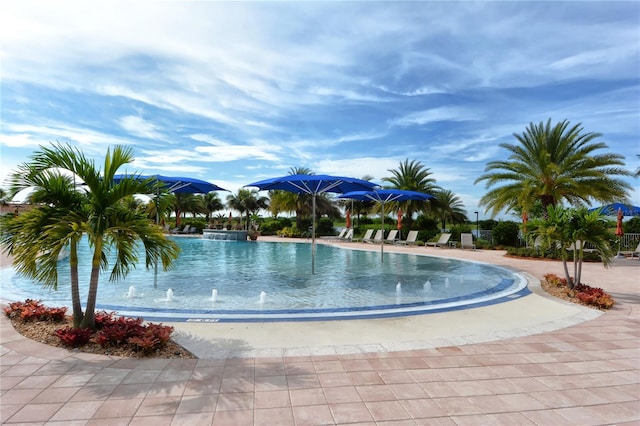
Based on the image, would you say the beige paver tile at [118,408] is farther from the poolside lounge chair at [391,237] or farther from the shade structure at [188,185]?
the poolside lounge chair at [391,237]

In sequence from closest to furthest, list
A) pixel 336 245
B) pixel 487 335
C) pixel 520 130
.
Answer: pixel 487 335 → pixel 520 130 → pixel 336 245

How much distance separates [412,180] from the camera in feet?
92.2

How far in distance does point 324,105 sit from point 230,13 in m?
8.47

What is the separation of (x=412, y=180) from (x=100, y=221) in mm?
25804

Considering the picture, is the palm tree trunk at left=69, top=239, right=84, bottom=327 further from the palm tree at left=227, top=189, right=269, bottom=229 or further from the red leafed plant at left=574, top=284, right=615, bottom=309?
the palm tree at left=227, top=189, right=269, bottom=229

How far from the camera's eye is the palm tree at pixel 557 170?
16938 mm

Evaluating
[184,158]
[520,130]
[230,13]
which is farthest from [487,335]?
[184,158]

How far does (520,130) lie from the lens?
1864 cm

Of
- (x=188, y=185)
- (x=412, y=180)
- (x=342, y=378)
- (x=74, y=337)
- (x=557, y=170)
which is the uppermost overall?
(x=412, y=180)

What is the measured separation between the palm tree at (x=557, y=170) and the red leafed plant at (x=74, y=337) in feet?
62.0

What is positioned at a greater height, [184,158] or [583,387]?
[184,158]

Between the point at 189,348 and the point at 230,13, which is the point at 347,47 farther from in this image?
the point at 189,348

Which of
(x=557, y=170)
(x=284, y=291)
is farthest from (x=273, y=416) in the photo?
(x=557, y=170)

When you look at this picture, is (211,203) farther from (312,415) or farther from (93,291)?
(312,415)
